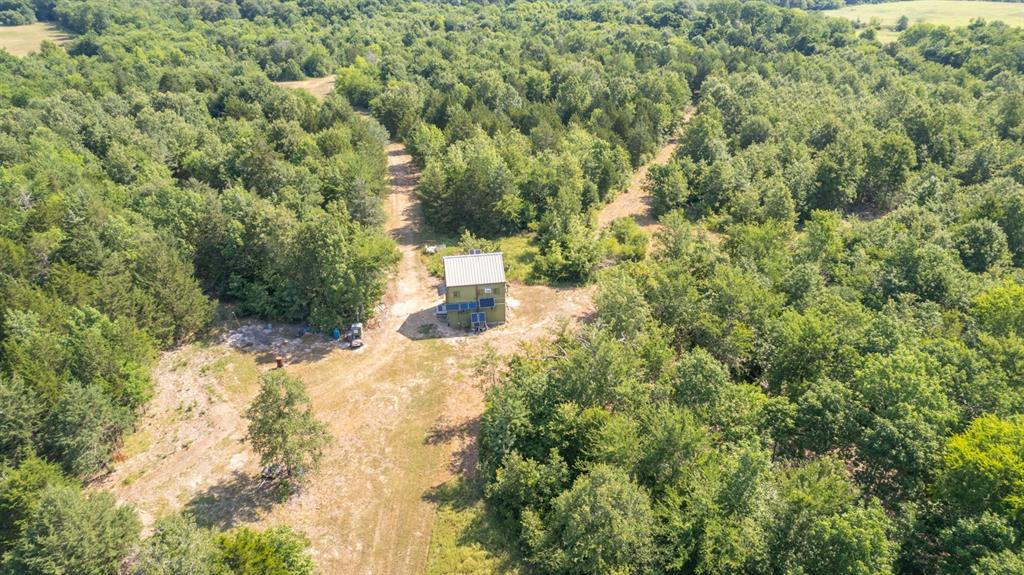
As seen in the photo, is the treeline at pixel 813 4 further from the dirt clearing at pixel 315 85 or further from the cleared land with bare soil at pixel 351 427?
the cleared land with bare soil at pixel 351 427

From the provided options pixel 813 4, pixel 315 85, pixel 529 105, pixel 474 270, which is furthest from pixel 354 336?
pixel 813 4

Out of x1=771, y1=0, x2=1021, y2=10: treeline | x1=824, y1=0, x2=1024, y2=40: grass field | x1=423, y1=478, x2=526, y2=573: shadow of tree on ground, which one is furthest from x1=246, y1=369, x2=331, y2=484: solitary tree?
x1=771, y1=0, x2=1021, y2=10: treeline

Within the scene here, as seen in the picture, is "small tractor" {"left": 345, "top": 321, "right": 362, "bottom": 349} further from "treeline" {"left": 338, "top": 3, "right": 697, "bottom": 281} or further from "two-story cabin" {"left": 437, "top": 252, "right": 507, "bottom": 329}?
"treeline" {"left": 338, "top": 3, "right": 697, "bottom": 281}

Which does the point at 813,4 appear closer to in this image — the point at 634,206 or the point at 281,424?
the point at 634,206

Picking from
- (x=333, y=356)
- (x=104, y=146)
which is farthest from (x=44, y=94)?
(x=333, y=356)

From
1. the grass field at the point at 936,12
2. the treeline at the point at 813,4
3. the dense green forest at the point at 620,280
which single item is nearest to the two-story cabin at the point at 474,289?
the dense green forest at the point at 620,280

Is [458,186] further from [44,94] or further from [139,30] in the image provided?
[139,30]

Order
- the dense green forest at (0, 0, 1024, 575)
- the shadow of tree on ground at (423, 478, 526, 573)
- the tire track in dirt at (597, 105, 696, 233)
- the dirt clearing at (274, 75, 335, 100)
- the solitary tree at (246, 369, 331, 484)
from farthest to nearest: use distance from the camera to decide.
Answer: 1. the dirt clearing at (274, 75, 335, 100)
2. the tire track in dirt at (597, 105, 696, 233)
3. the solitary tree at (246, 369, 331, 484)
4. the shadow of tree on ground at (423, 478, 526, 573)
5. the dense green forest at (0, 0, 1024, 575)
